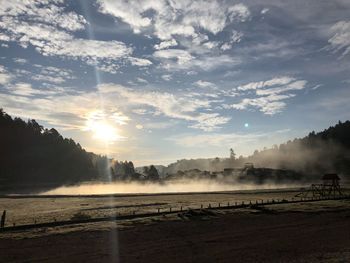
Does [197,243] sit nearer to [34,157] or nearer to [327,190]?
[327,190]

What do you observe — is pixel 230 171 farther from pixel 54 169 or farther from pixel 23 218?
pixel 23 218

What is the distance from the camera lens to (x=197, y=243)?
107 feet

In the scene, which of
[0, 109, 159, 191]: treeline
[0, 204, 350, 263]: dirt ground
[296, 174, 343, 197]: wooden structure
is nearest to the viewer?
[0, 204, 350, 263]: dirt ground

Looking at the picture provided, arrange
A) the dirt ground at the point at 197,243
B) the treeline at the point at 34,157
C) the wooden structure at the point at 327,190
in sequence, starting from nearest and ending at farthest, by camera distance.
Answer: the dirt ground at the point at 197,243 < the wooden structure at the point at 327,190 < the treeline at the point at 34,157

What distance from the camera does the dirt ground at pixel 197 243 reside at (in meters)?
27.8

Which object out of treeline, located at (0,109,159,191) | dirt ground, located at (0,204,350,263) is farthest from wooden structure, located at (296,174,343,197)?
treeline, located at (0,109,159,191)

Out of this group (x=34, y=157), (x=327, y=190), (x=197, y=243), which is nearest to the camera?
(x=197, y=243)

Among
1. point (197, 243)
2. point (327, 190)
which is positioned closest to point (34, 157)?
point (327, 190)

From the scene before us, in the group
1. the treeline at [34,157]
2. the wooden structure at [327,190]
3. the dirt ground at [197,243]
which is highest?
the treeline at [34,157]

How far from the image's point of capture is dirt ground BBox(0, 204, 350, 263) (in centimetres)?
2783

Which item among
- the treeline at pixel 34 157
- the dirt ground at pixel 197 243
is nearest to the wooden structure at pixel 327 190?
the dirt ground at pixel 197 243

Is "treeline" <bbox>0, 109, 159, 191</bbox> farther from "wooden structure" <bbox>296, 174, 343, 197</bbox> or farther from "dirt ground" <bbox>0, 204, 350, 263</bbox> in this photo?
"dirt ground" <bbox>0, 204, 350, 263</bbox>

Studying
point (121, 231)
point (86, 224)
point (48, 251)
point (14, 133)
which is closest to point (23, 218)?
point (86, 224)

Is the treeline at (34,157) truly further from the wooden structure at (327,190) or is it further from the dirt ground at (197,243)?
the dirt ground at (197,243)
